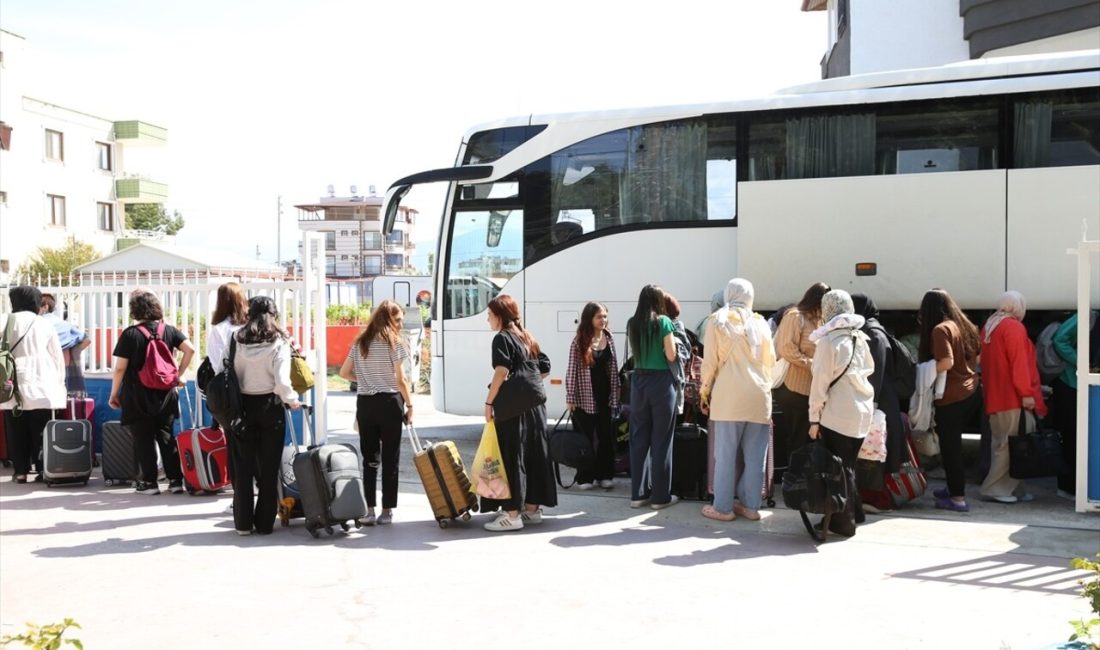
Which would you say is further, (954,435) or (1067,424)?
(1067,424)

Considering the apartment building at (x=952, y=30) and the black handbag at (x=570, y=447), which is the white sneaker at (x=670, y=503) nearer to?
the black handbag at (x=570, y=447)

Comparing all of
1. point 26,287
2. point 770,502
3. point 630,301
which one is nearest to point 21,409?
point 26,287

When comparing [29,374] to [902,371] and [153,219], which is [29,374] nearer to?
[902,371]

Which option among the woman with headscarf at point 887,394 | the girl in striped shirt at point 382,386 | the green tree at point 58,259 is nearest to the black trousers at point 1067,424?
the woman with headscarf at point 887,394

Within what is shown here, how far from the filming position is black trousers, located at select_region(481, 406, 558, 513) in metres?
7.56

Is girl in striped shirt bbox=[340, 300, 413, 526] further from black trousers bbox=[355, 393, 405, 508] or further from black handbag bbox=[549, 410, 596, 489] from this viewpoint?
black handbag bbox=[549, 410, 596, 489]

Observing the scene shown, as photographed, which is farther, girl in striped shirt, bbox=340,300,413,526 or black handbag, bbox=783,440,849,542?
girl in striped shirt, bbox=340,300,413,526

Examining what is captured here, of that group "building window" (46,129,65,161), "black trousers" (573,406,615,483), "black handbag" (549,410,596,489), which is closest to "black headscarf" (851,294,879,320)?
"black trousers" (573,406,615,483)

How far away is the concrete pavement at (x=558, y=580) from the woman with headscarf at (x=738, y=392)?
0.27 metres

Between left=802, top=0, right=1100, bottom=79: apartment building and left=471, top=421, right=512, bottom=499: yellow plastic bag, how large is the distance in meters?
12.7

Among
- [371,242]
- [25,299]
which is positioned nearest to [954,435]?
[25,299]

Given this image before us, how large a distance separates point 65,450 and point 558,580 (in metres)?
5.60

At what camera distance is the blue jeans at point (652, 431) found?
8117 mm

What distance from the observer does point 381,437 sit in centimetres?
779
